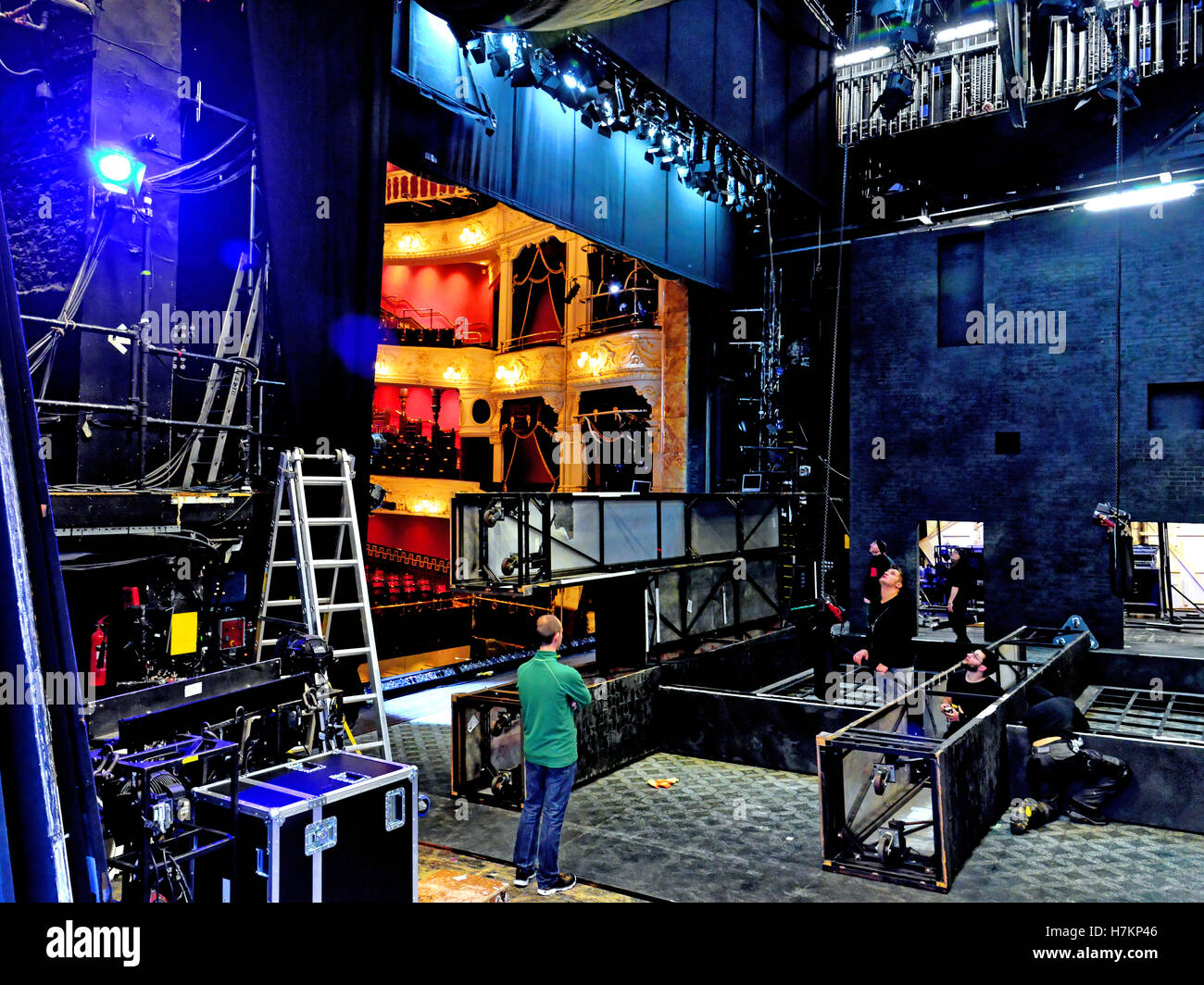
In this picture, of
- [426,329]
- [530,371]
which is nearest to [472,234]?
[426,329]

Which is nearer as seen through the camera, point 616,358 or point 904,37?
point 904,37

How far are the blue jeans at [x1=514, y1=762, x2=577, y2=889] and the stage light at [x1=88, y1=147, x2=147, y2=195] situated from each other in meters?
6.85

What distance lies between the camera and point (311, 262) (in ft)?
29.4

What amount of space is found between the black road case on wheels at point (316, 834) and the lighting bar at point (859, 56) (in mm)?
17004

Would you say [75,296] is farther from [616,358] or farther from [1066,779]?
[616,358]

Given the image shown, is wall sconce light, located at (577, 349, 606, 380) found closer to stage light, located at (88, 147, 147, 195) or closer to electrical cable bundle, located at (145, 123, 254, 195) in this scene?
electrical cable bundle, located at (145, 123, 254, 195)

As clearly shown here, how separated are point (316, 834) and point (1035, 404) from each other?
15.1m

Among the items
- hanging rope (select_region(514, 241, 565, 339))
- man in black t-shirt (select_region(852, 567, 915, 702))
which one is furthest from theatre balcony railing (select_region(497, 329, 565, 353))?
man in black t-shirt (select_region(852, 567, 915, 702))

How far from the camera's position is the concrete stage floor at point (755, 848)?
20.7 feet

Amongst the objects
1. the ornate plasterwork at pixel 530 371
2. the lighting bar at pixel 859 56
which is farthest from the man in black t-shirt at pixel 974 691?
the ornate plasterwork at pixel 530 371

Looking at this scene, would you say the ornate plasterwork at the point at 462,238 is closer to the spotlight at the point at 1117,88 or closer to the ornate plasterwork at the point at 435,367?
the ornate plasterwork at the point at 435,367

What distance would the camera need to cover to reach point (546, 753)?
595 cm

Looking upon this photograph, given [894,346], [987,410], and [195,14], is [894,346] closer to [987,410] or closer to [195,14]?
[987,410]
